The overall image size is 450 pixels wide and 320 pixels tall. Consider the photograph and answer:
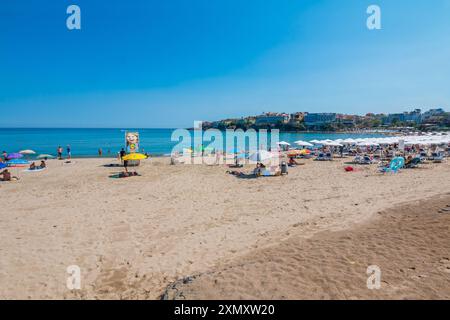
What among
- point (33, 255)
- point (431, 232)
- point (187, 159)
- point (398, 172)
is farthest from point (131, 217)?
point (187, 159)

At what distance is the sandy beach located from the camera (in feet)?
13.3

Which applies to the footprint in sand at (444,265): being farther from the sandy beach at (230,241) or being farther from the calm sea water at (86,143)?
the calm sea water at (86,143)

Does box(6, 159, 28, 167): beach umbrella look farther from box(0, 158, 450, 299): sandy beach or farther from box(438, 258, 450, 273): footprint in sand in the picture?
box(438, 258, 450, 273): footprint in sand

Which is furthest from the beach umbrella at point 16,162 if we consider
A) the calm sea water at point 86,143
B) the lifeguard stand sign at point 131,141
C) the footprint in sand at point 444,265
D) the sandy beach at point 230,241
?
the footprint in sand at point 444,265

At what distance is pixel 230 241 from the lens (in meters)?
6.03

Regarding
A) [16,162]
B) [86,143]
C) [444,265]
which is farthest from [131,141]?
[86,143]

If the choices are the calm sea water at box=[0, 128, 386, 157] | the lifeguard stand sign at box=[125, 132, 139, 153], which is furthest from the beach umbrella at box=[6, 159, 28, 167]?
the calm sea water at box=[0, 128, 386, 157]

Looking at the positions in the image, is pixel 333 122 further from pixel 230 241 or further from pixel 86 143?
pixel 230 241

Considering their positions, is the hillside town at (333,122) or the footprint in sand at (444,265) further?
the hillside town at (333,122)

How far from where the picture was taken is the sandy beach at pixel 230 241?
4.05m
